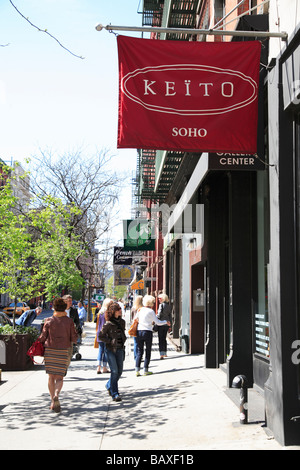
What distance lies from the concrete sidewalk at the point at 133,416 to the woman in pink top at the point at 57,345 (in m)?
0.48

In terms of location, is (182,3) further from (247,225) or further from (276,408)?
(276,408)

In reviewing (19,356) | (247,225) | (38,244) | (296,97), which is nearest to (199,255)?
(247,225)

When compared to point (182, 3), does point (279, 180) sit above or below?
below

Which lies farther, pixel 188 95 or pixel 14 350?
pixel 14 350

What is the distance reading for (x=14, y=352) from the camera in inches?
482

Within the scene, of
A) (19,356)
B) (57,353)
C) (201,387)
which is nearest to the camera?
(57,353)

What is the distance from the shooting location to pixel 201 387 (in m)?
9.46

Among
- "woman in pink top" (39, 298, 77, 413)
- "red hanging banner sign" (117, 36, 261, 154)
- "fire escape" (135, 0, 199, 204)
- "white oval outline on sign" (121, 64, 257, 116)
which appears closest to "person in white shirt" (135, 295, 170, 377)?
"woman in pink top" (39, 298, 77, 413)

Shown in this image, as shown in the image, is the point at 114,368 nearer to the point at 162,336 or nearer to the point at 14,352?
the point at 14,352

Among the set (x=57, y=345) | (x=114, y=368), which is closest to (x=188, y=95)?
(x=57, y=345)

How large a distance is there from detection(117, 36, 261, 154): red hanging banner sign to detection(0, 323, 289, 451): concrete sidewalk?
3.59 m

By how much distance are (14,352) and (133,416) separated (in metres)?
5.63

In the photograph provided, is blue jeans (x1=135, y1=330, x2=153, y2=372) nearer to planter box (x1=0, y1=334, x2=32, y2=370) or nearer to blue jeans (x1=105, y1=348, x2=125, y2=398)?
blue jeans (x1=105, y1=348, x2=125, y2=398)

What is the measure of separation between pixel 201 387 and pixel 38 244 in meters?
14.9
